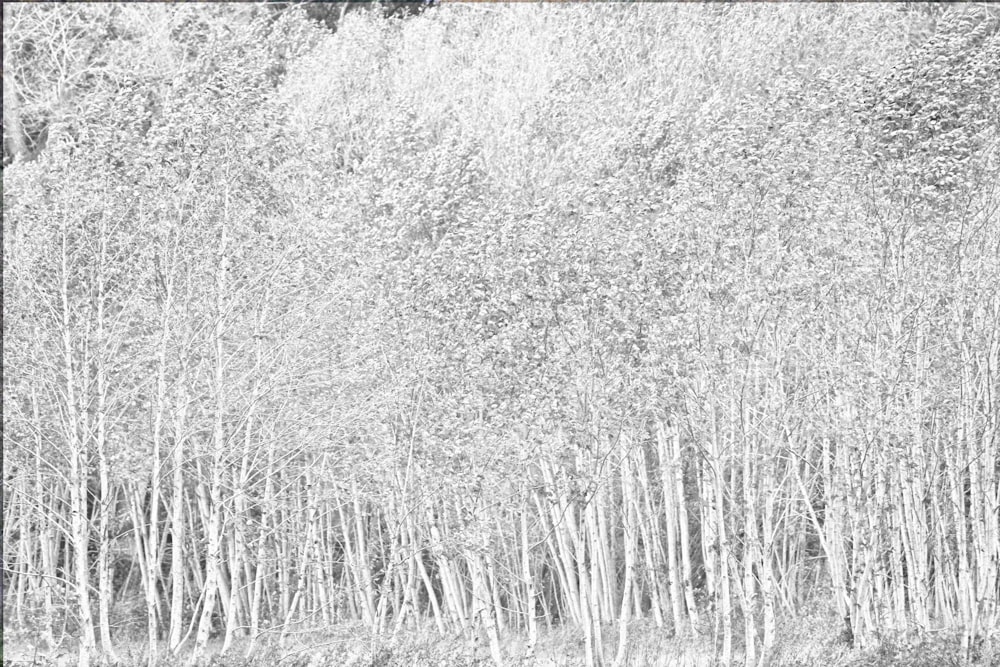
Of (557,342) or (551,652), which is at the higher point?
(557,342)

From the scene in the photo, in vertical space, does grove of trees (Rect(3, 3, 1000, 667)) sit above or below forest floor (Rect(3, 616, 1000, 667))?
above

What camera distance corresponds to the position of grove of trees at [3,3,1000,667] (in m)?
13.8

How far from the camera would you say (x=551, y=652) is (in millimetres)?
15109

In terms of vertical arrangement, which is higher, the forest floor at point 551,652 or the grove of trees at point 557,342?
the grove of trees at point 557,342

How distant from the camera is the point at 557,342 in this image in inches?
586

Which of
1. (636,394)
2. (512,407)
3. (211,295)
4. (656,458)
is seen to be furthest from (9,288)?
(656,458)

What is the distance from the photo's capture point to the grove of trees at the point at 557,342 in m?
13.8

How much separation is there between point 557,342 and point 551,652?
409 cm

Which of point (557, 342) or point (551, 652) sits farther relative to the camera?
point (551, 652)

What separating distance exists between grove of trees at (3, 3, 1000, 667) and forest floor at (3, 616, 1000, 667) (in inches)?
9.8

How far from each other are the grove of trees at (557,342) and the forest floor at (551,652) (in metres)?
0.25

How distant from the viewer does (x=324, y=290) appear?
617 inches

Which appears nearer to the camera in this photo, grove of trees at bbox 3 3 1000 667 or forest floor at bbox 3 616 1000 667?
forest floor at bbox 3 616 1000 667

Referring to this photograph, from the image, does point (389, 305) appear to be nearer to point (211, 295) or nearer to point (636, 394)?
point (211, 295)
